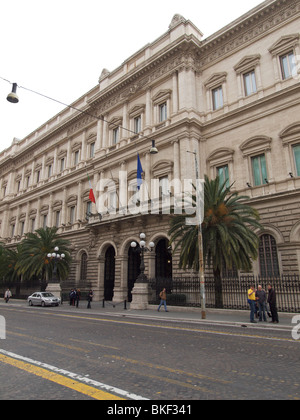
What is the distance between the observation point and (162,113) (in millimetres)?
28922

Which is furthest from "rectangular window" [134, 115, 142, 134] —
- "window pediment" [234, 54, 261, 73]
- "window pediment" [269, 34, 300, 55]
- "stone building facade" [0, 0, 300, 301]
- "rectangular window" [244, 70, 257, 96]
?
"window pediment" [269, 34, 300, 55]

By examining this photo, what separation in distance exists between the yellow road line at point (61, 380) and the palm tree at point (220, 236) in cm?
1154

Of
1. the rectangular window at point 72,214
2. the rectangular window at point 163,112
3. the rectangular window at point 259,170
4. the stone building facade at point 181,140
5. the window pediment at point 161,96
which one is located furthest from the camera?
the rectangular window at point 72,214

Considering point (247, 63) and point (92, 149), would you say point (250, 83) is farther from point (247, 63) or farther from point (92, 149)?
point (92, 149)

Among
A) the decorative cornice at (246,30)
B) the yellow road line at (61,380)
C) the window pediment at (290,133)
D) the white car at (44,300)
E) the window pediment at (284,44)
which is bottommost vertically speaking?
the yellow road line at (61,380)

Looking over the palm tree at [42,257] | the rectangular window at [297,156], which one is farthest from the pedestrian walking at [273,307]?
the palm tree at [42,257]

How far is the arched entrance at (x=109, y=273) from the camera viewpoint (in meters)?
30.0

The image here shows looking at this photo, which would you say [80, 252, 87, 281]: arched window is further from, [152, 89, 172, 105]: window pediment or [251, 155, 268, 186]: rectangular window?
[251, 155, 268, 186]: rectangular window

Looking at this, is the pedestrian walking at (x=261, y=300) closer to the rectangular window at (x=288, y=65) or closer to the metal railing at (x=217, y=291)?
the metal railing at (x=217, y=291)

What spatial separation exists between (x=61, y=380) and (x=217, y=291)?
46.3 feet

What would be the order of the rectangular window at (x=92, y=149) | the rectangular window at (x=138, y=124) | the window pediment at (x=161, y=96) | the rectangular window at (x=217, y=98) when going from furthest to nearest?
the rectangular window at (x=92, y=149) < the rectangular window at (x=138, y=124) < the window pediment at (x=161, y=96) < the rectangular window at (x=217, y=98)
